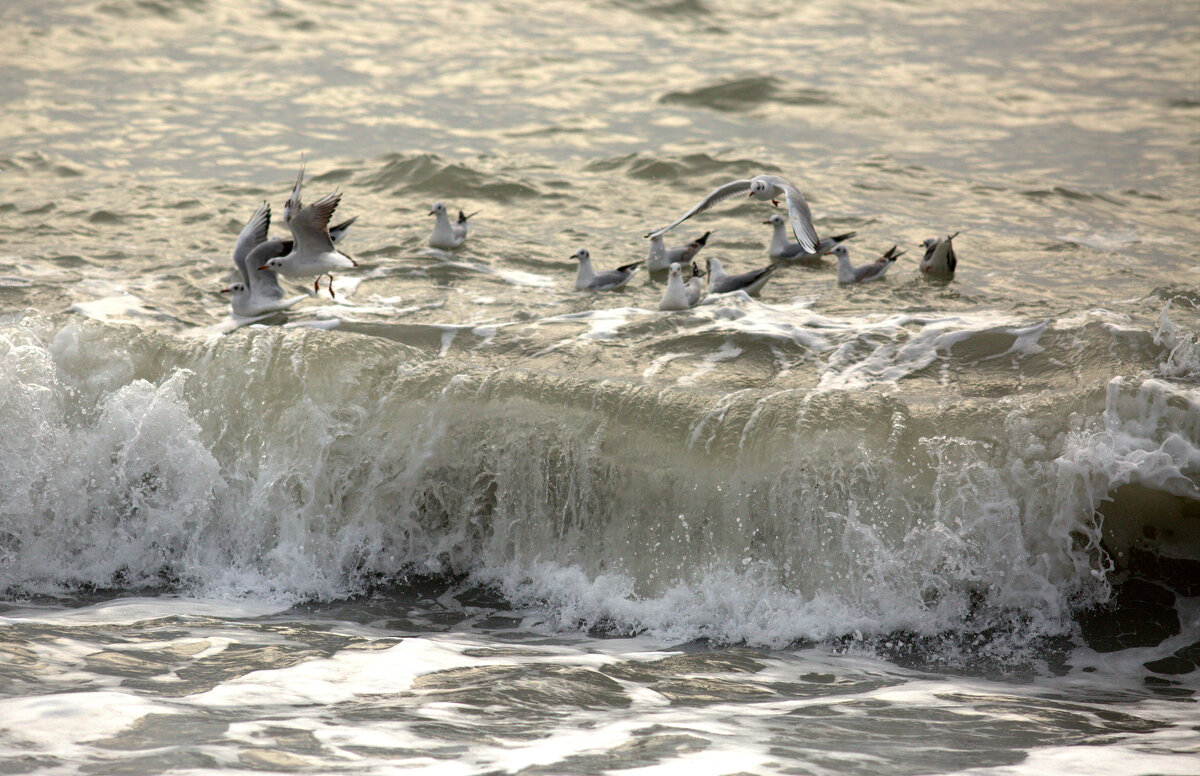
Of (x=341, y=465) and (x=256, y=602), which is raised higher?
(x=341, y=465)

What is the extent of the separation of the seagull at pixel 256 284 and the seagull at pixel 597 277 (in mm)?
2481

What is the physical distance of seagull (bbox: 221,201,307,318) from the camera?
9312 mm

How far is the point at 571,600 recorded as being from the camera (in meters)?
6.21

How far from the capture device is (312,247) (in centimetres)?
943

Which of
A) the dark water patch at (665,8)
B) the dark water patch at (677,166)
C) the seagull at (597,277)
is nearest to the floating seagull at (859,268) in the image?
the seagull at (597,277)

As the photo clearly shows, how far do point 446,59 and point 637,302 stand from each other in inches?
Answer: 415

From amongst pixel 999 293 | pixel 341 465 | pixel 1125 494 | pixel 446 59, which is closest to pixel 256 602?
pixel 341 465

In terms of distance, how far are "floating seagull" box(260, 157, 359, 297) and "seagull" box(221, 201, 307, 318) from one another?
90 mm

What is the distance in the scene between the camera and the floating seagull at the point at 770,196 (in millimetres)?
8078

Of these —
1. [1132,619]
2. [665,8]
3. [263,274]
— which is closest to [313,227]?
[263,274]

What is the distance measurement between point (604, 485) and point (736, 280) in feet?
11.9

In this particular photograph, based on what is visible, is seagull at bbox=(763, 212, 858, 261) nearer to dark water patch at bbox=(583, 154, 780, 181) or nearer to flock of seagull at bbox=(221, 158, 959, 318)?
flock of seagull at bbox=(221, 158, 959, 318)

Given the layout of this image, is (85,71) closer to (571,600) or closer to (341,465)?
(341,465)

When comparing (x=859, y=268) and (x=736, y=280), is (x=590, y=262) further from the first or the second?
(x=859, y=268)
